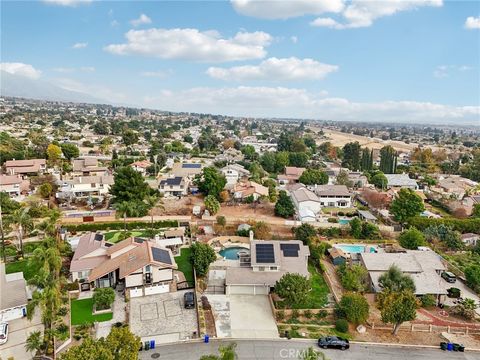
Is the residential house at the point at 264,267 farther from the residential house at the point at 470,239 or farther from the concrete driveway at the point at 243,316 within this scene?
the residential house at the point at 470,239

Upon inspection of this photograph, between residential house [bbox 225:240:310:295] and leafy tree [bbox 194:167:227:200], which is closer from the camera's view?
residential house [bbox 225:240:310:295]

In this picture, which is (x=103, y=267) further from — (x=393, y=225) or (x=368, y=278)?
(x=393, y=225)

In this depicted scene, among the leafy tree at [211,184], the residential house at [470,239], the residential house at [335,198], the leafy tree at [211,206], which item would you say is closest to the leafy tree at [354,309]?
the residential house at [470,239]

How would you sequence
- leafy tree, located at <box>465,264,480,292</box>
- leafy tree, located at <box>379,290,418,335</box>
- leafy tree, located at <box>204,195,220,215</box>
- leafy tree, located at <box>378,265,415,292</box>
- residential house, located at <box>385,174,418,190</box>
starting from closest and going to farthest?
1. leafy tree, located at <box>379,290,418,335</box>
2. leafy tree, located at <box>378,265,415,292</box>
3. leafy tree, located at <box>465,264,480,292</box>
4. leafy tree, located at <box>204,195,220,215</box>
5. residential house, located at <box>385,174,418,190</box>

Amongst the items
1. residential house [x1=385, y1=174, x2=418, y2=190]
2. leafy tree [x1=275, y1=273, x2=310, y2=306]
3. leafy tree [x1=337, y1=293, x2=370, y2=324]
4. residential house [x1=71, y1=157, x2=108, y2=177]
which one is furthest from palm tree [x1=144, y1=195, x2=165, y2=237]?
residential house [x1=385, y1=174, x2=418, y2=190]

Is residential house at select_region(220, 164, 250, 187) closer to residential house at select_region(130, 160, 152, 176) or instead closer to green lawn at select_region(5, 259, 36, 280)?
residential house at select_region(130, 160, 152, 176)

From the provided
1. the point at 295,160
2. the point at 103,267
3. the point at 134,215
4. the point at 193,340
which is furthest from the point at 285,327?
the point at 295,160

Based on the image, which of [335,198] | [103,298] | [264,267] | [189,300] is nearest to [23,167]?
[103,298]
